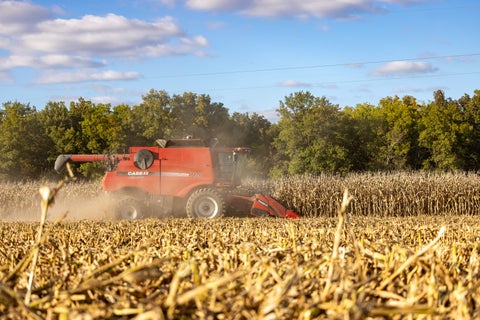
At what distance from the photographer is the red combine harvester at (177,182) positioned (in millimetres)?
17016

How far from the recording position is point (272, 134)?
62188mm

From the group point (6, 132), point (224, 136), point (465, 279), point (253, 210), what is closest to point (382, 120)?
point (224, 136)

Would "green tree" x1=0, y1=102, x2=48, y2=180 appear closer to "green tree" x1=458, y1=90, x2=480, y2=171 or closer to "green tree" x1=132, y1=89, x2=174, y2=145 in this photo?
"green tree" x1=132, y1=89, x2=174, y2=145

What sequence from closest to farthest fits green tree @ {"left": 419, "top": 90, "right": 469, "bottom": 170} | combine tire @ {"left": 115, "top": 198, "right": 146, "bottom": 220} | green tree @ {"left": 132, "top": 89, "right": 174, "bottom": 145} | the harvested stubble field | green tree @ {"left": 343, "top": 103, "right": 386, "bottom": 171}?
the harvested stubble field, combine tire @ {"left": 115, "top": 198, "right": 146, "bottom": 220}, green tree @ {"left": 132, "top": 89, "right": 174, "bottom": 145}, green tree @ {"left": 343, "top": 103, "right": 386, "bottom": 171}, green tree @ {"left": 419, "top": 90, "right": 469, "bottom": 170}

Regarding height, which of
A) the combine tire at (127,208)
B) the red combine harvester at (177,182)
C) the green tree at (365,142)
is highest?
the green tree at (365,142)

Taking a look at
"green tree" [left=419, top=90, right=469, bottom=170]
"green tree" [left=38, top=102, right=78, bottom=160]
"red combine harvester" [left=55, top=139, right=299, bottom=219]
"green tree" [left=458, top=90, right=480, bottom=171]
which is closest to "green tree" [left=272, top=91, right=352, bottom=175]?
"green tree" [left=419, top=90, right=469, bottom=170]

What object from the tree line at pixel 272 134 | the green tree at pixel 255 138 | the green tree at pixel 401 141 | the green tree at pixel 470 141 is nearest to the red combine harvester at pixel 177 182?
the tree line at pixel 272 134

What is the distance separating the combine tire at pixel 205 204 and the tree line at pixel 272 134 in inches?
1345

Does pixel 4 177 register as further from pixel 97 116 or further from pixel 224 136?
pixel 224 136

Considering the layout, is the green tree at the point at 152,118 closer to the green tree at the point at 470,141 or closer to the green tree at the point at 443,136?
the green tree at the point at 443,136

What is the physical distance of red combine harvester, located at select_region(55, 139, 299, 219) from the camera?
670 inches

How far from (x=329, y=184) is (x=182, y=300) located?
22.1 metres

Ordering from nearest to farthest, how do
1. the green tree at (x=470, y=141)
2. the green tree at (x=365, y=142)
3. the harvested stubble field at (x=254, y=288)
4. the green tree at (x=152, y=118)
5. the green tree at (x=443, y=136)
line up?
the harvested stubble field at (x=254, y=288)
the green tree at (x=152, y=118)
the green tree at (x=365, y=142)
the green tree at (x=443, y=136)
the green tree at (x=470, y=141)

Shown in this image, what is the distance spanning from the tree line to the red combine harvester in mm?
33552
